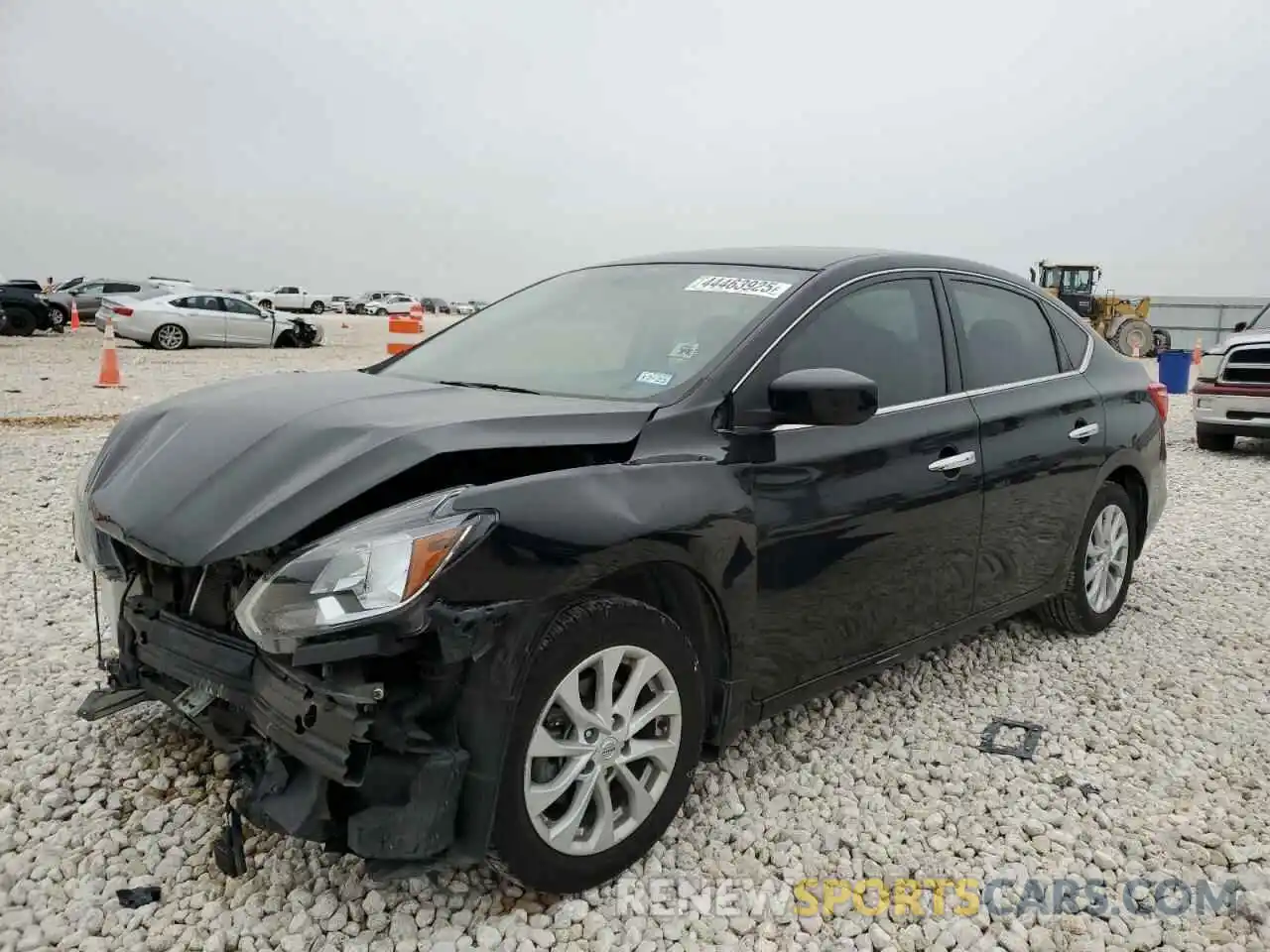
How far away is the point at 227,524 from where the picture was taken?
7.59 feet

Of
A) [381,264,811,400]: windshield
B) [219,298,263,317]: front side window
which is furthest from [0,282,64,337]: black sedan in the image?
[381,264,811,400]: windshield

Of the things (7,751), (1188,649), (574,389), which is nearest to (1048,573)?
(1188,649)

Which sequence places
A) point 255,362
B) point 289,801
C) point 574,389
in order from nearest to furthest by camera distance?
1. point 289,801
2. point 574,389
3. point 255,362

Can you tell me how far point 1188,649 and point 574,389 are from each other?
327 centimetres

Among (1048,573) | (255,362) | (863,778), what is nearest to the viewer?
(863,778)

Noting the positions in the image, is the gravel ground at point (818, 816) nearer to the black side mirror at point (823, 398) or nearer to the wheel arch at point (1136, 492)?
the wheel arch at point (1136, 492)

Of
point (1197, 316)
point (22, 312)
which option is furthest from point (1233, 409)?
point (1197, 316)

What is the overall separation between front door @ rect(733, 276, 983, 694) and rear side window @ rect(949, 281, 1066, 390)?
155mm

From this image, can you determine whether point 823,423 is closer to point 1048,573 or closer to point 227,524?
point 227,524

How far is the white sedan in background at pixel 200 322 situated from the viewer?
2144 centimetres

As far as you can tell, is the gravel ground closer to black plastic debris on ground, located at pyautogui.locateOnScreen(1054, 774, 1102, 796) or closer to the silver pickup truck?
black plastic debris on ground, located at pyautogui.locateOnScreen(1054, 774, 1102, 796)

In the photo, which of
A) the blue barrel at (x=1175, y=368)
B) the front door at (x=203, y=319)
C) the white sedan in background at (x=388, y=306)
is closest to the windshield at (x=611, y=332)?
the blue barrel at (x=1175, y=368)

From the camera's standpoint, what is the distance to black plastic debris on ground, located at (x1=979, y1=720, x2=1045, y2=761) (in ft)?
11.5

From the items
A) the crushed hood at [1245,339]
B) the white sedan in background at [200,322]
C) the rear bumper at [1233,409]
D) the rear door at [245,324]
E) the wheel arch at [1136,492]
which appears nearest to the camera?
the wheel arch at [1136,492]
